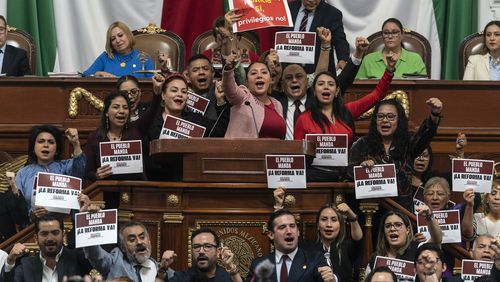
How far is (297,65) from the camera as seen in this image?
10914mm

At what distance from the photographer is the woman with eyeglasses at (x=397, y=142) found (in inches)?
402

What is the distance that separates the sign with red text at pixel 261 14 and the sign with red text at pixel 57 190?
205 cm

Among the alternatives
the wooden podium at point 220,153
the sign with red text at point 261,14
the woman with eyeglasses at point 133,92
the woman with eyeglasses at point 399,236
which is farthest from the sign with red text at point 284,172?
the sign with red text at point 261,14

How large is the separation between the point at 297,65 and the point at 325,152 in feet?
3.13

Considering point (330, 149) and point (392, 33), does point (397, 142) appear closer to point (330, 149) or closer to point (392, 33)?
point (330, 149)

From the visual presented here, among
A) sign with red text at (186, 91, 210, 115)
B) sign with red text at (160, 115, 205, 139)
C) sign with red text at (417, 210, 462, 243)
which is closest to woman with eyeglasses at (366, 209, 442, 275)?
sign with red text at (417, 210, 462, 243)

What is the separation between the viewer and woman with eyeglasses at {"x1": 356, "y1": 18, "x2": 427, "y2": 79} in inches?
478

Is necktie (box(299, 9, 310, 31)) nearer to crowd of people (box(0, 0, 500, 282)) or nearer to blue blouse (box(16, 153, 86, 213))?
crowd of people (box(0, 0, 500, 282))

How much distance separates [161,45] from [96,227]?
11.6 ft

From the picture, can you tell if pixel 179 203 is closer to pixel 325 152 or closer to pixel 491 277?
pixel 325 152

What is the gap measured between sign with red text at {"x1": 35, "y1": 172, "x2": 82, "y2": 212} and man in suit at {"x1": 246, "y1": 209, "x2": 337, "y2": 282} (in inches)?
45.6

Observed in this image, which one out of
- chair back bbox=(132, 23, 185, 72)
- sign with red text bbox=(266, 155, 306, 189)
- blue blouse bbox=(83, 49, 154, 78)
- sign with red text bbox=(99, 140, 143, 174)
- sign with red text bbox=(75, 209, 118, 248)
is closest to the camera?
sign with red text bbox=(75, 209, 118, 248)

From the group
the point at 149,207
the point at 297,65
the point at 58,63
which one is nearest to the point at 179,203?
the point at 149,207

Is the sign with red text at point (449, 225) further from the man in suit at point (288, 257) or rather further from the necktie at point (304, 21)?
the necktie at point (304, 21)
